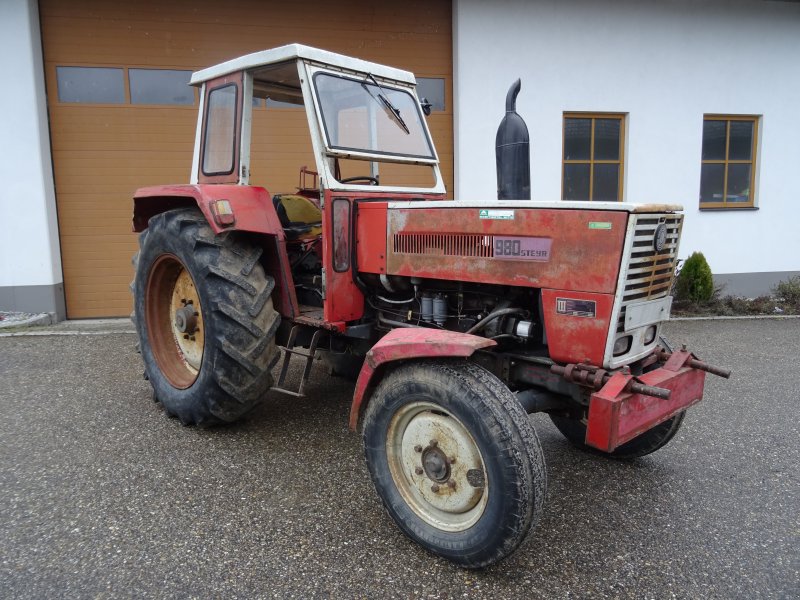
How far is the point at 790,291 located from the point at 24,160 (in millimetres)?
10090

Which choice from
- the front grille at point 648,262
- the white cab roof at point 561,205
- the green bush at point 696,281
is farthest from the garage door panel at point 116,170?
the green bush at point 696,281

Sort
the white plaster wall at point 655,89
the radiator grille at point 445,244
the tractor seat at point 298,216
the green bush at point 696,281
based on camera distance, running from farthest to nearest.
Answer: the green bush at point 696,281 < the white plaster wall at point 655,89 < the tractor seat at point 298,216 < the radiator grille at point 445,244

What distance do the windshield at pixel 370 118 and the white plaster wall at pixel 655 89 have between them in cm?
385

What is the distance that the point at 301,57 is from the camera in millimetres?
3193

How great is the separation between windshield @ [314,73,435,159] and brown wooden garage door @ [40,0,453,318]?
3.42m

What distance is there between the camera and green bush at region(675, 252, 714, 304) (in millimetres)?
7680

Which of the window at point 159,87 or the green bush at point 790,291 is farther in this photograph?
the green bush at point 790,291

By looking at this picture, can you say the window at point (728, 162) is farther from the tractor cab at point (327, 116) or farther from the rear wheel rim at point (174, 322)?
the rear wheel rim at point (174, 322)

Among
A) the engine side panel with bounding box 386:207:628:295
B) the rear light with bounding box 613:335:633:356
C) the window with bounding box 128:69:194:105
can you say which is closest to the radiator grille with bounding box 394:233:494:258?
the engine side panel with bounding box 386:207:628:295

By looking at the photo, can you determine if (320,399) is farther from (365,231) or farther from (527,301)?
(527,301)

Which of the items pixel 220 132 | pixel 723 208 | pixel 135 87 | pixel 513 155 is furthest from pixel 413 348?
pixel 723 208

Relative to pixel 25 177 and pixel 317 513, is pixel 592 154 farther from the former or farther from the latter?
pixel 25 177

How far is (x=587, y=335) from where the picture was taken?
2.37 meters

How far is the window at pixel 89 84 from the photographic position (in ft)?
23.0
